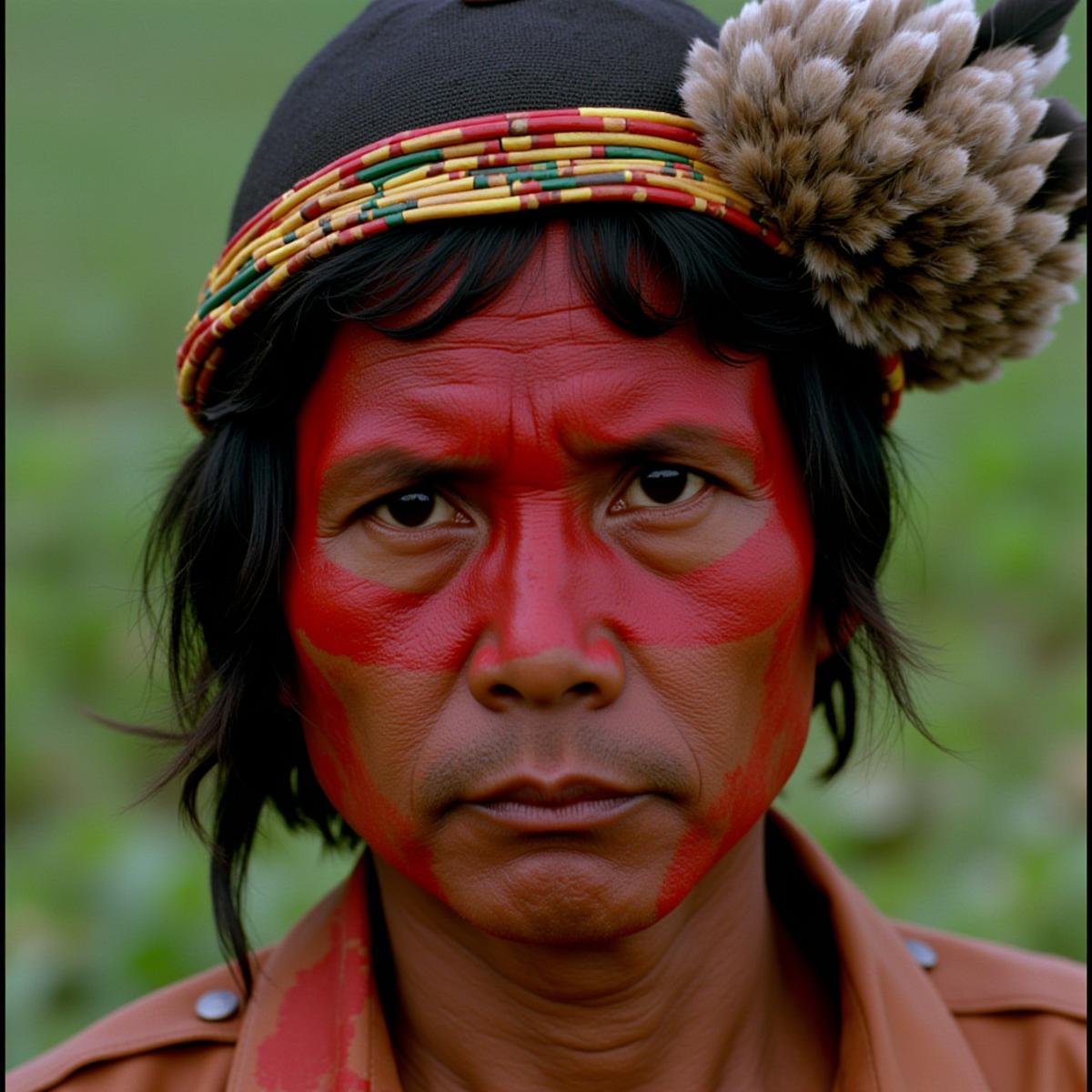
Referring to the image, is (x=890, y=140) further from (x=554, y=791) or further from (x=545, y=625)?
(x=554, y=791)

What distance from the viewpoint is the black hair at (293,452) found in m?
2.06

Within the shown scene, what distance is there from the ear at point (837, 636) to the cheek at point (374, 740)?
0.64 m

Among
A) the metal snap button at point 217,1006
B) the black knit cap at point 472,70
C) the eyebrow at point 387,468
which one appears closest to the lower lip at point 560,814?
the eyebrow at point 387,468

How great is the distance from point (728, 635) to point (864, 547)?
0.37 meters

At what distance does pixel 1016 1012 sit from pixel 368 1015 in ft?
3.56

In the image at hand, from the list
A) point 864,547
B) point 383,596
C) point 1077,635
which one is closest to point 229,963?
point 383,596

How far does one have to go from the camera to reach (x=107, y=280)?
9422mm

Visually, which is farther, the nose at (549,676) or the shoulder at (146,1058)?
the shoulder at (146,1058)

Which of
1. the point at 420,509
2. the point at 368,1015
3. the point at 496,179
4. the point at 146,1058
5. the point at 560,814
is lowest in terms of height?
the point at 146,1058

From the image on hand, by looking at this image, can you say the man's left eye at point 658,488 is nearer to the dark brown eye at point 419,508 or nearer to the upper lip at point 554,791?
the dark brown eye at point 419,508

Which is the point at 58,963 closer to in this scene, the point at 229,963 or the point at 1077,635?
the point at 229,963

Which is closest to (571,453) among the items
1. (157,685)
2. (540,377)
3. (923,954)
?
(540,377)

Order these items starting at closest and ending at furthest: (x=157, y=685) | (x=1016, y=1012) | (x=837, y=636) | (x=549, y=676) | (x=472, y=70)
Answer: (x=549, y=676) → (x=472, y=70) → (x=837, y=636) → (x=1016, y=1012) → (x=157, y=685)

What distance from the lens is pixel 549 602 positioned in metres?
1.97
